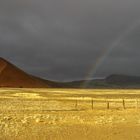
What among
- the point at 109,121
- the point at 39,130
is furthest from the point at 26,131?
the point at 109,121

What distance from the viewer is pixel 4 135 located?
18.2m

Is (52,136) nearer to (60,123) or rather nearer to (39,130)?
(39,130)

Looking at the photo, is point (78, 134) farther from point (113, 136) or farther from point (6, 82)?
point (6, 82)

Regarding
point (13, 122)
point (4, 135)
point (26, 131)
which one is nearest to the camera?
point (4, 135)

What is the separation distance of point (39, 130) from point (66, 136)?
2.56 meters

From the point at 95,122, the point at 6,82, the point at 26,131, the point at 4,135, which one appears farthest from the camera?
the point at 6,82

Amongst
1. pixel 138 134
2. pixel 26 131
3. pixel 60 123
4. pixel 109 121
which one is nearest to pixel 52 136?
pixel 26 131

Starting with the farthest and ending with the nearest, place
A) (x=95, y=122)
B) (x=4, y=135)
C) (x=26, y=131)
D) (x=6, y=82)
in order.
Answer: (x=6, y=82) → (x=95, y=122) → (x=26, y=131) → (x=4, y=135)

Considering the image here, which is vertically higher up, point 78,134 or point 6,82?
point 6,82

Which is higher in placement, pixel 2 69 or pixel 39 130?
pixel 2 69

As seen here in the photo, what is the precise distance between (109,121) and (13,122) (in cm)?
652

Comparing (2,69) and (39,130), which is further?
(2,69)

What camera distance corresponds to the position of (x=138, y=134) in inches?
755

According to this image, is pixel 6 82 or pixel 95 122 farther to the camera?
pixel 6 82
